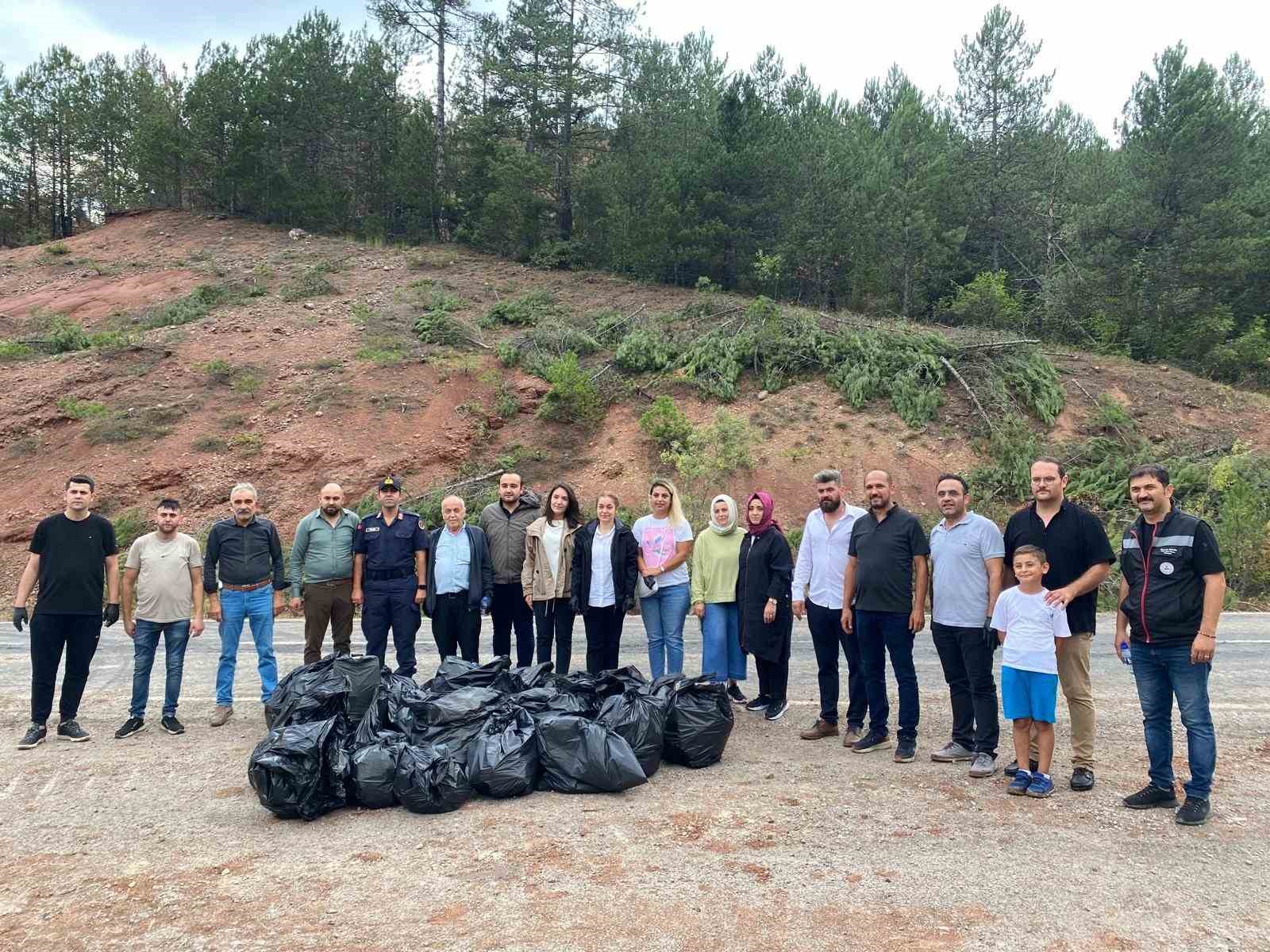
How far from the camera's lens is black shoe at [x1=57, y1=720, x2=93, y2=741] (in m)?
6.68

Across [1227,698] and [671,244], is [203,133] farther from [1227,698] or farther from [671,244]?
[1227,698]

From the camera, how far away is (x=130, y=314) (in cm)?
2641

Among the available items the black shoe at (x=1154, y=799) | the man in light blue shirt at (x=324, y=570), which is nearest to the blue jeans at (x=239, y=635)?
the man in light blue shirt at (x=324, y=570)

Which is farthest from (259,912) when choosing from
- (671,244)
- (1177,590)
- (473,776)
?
(671,244)

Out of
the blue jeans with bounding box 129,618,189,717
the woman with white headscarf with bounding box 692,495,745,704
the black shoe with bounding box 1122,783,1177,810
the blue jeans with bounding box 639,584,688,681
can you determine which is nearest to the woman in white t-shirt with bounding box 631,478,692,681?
the blue jeans with bounding box 639,584,688,681

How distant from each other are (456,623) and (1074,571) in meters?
4.65

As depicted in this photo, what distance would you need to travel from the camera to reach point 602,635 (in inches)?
297

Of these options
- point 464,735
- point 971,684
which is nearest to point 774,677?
point 971,684

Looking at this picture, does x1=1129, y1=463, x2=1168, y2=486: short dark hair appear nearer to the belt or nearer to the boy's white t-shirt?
the boy's white t-shirt

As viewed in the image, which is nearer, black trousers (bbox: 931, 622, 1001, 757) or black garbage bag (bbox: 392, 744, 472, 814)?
black garbage bag (bbox: 392, 744, 472, 814)

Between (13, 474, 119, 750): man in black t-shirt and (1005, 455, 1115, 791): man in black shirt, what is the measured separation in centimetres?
620

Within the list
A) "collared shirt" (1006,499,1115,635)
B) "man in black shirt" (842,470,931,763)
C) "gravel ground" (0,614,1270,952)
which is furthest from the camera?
"man in black shirt" (842,470,931,763)

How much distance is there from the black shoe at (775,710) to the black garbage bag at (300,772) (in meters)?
3.23

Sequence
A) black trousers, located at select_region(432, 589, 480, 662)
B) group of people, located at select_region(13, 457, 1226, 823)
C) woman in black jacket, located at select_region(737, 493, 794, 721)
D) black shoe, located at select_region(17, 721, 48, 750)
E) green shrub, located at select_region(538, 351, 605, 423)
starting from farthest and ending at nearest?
green shrub, located at select_region(538, 351, 605, 423), black trousers, located at select_region(432, 589, 480, 662), woman in black jacket, located at select_region(737, 493, 794, 721), black shoe, located at select_region(17, 721, 48, 750), group of people, located at select_region(13, 457, 1226, 823)
